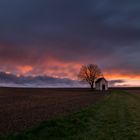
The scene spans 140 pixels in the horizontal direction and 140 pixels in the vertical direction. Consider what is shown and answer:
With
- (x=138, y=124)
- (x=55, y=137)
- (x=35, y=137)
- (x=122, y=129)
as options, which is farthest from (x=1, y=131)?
(x=138, y=124)

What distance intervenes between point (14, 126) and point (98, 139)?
18.0 feet

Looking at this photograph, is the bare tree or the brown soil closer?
the brown soil

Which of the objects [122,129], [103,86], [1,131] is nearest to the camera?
[1,131]

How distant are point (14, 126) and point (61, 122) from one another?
10.0ft

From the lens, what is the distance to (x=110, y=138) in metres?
11.2

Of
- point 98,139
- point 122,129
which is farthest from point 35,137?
point 122,129

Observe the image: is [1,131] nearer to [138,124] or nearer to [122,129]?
[122,129]

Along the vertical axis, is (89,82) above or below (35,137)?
above

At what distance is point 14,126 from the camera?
14.0 metres

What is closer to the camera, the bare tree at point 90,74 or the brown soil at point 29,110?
the brown soil at point 29,110

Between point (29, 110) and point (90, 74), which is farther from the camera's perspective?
point (90, 74)

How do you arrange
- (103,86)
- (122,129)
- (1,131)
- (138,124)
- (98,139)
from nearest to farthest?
(98,139), (1,131), (122,129), (138,124), (103,86)

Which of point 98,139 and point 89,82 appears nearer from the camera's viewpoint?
point 98,139

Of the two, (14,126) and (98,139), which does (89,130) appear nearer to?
(98,139)
